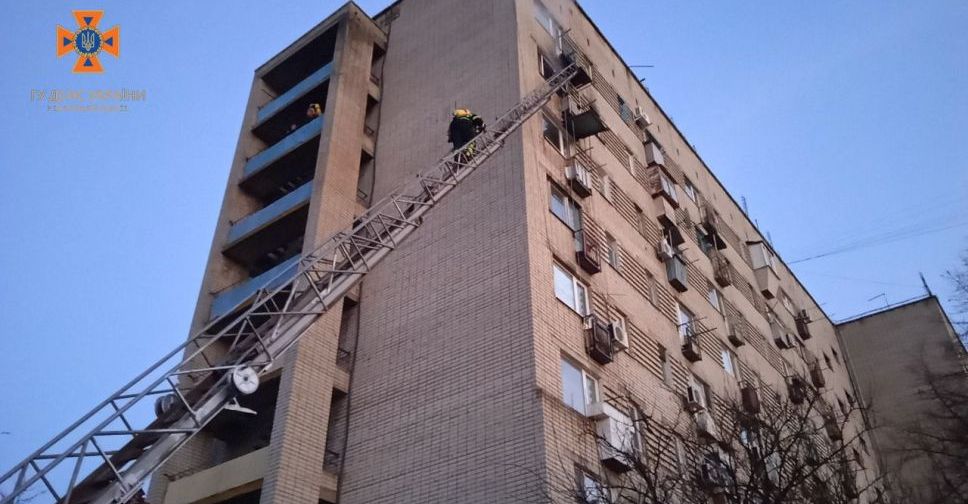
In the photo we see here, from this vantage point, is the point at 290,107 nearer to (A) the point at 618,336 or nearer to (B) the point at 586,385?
(A) the point at 618,336

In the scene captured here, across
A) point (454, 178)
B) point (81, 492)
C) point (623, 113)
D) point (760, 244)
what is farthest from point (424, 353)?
point (760, 244)

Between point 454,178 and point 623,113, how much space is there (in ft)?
34.6

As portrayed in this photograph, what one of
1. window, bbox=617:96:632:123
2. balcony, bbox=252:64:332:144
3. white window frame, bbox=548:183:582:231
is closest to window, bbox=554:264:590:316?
white window frame, bbox=548:183:582:231

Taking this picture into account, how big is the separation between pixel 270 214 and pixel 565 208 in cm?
798

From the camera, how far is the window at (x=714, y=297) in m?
24.8

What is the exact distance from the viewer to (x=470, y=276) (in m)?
16.4

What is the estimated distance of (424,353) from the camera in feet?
52.3

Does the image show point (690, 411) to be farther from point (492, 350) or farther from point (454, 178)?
point (454, 178)

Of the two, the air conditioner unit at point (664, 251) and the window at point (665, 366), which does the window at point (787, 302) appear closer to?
the air conditioner unit at point (664, 251)

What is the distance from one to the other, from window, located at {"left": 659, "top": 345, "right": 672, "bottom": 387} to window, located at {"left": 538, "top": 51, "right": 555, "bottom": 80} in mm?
7647

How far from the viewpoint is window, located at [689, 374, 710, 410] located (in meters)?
20.1

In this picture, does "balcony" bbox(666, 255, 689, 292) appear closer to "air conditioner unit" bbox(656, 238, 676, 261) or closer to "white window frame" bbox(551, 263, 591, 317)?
"air conditioner unit" bbox(656, 238, 676, 261)

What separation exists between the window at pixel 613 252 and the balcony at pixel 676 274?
8.50ft

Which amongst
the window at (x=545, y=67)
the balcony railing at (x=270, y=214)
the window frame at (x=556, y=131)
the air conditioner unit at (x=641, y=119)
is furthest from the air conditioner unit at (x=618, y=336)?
the air conditioner unit at (x=641, y=119)
